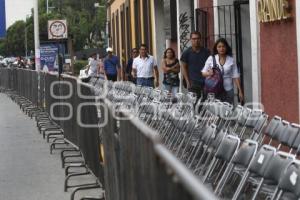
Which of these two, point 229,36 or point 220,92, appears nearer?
point 220,92

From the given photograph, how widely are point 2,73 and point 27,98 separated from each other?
10.6 meters

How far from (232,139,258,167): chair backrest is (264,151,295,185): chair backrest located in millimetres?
520

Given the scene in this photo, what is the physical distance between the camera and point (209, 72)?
12.1 m

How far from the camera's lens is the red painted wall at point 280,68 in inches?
446

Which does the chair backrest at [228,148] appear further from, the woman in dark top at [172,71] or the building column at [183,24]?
the building column at [183,24]

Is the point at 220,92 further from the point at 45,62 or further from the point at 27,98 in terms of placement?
the point at 45,62

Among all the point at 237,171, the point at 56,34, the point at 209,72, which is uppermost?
the point at 56,34

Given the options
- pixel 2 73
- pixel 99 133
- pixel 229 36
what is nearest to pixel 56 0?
pixel 2 73

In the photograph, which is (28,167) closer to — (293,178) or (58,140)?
(58,140)

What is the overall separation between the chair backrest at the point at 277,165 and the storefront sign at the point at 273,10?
5.89 metres

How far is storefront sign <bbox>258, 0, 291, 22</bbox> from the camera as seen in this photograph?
11.3m

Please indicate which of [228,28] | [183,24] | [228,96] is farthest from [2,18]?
[228,96]

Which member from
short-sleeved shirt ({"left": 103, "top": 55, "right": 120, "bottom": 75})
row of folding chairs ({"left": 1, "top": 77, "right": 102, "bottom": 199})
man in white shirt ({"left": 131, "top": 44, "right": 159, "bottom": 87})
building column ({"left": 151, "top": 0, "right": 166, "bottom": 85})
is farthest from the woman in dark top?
building column ({"left": 151, "top": 0, "right": 166, "bottom": 85})

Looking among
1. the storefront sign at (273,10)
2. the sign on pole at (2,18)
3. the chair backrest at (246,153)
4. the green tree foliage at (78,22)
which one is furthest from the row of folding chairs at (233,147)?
the green tree foliage at (78,22)
